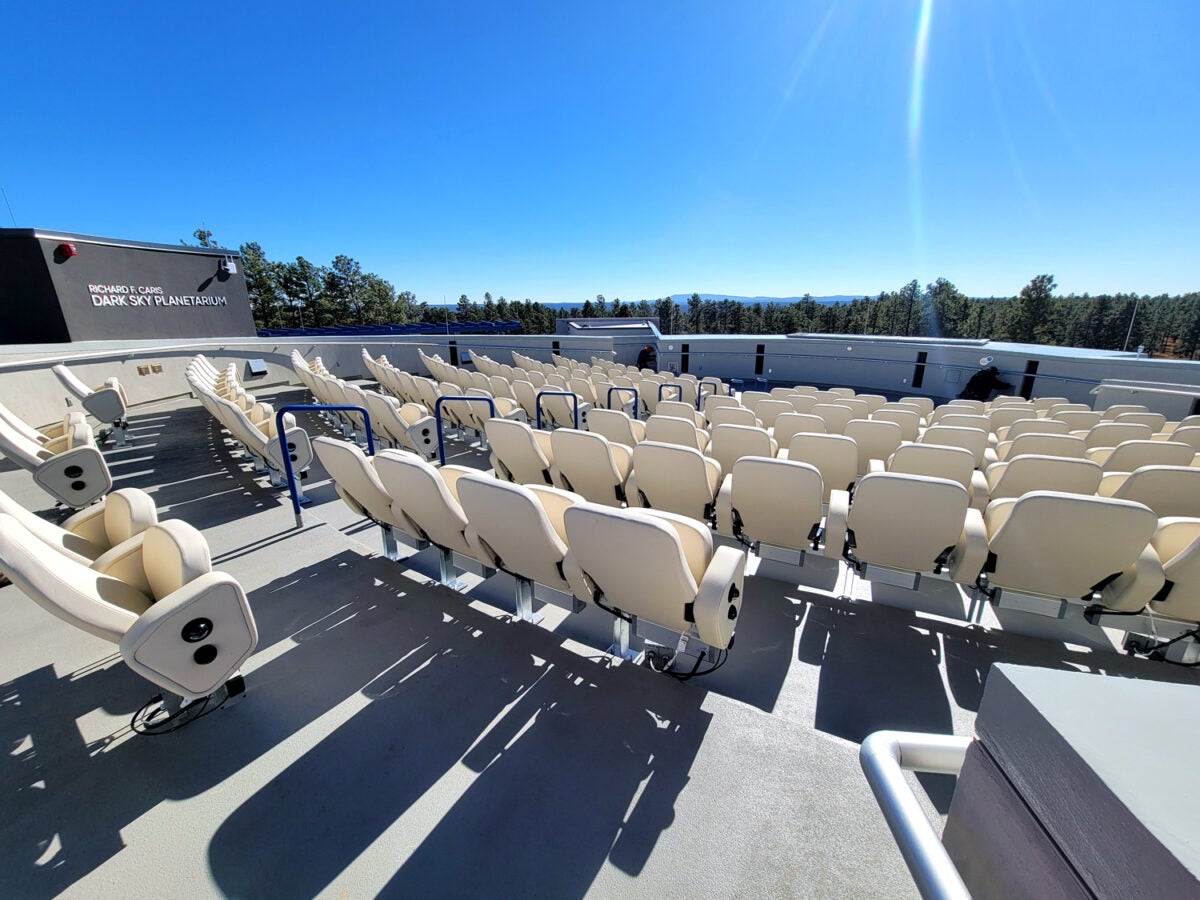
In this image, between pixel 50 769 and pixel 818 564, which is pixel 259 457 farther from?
pixel 818 564

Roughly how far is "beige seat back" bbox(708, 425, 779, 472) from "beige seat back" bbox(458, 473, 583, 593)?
1.94 m

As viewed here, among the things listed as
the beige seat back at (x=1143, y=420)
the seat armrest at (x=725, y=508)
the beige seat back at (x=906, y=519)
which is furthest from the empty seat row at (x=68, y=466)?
the beige seat back at (x=1143, y=420)

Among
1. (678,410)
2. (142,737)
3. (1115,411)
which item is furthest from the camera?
(1115,411)

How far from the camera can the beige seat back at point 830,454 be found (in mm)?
3412

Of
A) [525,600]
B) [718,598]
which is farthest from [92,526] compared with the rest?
[718,598]

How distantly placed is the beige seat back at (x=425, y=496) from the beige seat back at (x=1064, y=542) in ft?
8.88

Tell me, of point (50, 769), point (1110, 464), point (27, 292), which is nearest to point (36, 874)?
point (50, 769)

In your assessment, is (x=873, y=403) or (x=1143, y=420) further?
(x=873, y=403)

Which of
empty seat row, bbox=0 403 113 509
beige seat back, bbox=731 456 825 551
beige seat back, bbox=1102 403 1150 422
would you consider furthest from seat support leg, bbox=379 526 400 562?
beige seat back, bbox=1102 403 1150 422

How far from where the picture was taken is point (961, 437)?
14.0 ft

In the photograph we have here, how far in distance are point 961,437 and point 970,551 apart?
2380 millimetres

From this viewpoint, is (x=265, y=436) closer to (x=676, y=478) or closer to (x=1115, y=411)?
(x=676, y=478)

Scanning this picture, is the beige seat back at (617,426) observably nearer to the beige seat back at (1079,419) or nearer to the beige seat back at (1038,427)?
the beige seat back at (1038,427)

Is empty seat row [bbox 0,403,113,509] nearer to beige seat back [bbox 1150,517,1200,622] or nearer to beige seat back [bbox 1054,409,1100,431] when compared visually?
beige seat back [bbox 1150,517,1200,622]
